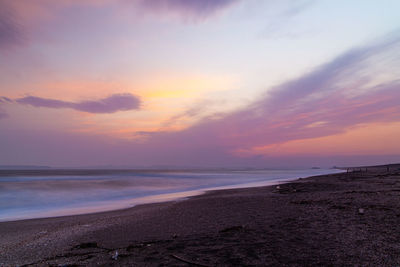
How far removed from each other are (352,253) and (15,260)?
6244mm

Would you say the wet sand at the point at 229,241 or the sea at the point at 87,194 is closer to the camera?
the wet sand at the point at 229,241

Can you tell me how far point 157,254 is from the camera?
446cm

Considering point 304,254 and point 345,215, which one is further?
point 345,215

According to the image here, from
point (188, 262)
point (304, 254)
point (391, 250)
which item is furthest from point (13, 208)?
point (391, 250)

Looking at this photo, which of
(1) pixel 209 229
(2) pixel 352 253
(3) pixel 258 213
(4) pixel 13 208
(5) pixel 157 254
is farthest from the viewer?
(4) pixel 13 208

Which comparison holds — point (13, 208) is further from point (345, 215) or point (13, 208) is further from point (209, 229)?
point (345, 215)

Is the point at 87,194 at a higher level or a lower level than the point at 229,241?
lower

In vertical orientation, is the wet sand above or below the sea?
above

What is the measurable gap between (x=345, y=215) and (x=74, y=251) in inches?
272

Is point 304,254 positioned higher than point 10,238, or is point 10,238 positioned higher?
point 304,254

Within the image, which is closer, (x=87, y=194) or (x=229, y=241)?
(x=229, y=241)

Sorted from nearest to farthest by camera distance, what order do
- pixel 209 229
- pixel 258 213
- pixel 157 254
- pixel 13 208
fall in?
pixel 157 254 → pixel 209 229 → pixel 258 213 → pixel 13 208

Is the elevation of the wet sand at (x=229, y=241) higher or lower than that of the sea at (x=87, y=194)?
higher

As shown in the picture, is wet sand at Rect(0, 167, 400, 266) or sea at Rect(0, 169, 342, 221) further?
sea at Rect(0, 169, 342, 221)
